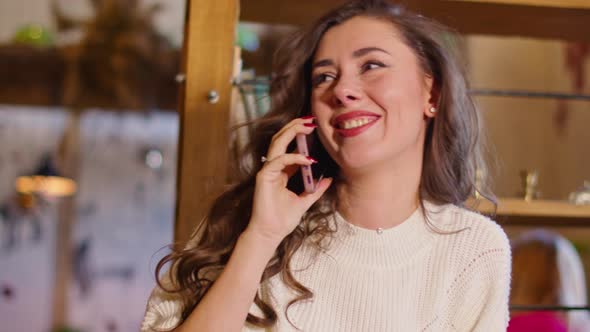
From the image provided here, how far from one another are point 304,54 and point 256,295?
420 millimetres

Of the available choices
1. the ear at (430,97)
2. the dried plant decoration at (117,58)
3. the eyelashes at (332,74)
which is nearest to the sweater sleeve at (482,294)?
the ear at (430,97)

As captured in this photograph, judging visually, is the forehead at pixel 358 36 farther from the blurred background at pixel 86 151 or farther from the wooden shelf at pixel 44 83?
the wooden shelf at pixel 44 83

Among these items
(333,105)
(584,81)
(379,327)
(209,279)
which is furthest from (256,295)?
(584,81)

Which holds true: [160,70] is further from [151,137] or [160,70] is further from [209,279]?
[209,279]

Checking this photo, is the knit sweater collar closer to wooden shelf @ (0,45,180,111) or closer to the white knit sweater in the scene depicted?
the white knit sweater

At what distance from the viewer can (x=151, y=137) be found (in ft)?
15.2

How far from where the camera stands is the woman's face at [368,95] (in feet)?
4.14

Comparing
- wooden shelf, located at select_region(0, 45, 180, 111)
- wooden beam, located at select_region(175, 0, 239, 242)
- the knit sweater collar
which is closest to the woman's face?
the knit sweater collar

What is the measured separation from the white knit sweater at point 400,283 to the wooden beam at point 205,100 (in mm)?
263

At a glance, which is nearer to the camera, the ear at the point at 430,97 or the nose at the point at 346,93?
the nose at the point at 346,93

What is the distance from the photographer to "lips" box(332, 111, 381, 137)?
1252 millimetres

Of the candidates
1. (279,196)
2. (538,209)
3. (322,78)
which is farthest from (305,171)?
(538,209)

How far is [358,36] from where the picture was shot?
1.32 m

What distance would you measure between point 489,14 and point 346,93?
1.83ft
